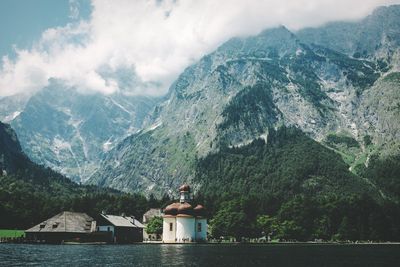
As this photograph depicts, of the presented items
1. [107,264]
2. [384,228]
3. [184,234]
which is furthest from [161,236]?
[107,264]

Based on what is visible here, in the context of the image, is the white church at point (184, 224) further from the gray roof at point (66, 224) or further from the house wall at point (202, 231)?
the gray roof at point (66, 224)

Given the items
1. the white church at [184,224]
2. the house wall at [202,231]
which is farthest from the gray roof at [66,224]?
the house wall at [202,231]

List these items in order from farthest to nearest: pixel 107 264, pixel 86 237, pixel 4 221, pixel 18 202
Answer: pixel 18 202
pixel 4 221
pixel 86 237
pixel 107 264

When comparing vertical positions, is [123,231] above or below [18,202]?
below

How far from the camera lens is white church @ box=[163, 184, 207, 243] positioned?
173m

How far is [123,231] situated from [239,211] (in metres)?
46.2

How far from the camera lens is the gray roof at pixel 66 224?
494ft

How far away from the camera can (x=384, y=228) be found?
7726 inches

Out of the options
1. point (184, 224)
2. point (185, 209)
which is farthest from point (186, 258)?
point (185, 209)

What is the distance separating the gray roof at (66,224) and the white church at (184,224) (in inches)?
1116

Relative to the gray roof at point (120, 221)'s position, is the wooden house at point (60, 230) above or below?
below

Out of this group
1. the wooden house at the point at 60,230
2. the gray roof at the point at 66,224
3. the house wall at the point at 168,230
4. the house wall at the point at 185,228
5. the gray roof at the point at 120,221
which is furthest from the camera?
the house wall at the point at 168,230

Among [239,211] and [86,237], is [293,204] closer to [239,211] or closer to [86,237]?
[239,211]

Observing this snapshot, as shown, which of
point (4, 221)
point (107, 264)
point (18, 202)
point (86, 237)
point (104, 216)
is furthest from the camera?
point (18, 202)
